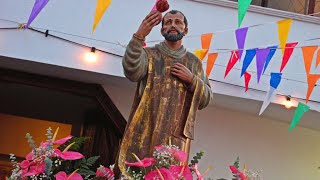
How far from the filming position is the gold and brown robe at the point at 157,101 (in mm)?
2119

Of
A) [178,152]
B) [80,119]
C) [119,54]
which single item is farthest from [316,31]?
[178,152]

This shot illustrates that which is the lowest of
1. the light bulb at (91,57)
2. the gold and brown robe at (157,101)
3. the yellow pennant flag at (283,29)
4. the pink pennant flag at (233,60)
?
the gold and brown robe at (157,101)

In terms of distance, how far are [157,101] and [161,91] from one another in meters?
0.05

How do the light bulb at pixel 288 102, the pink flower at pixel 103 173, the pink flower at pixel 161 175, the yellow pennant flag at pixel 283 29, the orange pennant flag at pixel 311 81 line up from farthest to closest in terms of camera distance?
the light bulb at pixel 288 102 < the orange pennant flag at pixel 311 81 < the yellow pennant flag at pixel 283 29 < the pink flower at pixel 103 173 < the pink flower at pixel 161 175

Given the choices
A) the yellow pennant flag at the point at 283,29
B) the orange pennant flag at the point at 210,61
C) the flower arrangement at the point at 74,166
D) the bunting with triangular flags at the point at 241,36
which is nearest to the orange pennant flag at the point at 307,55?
the yellow pennant flag at the point at 283,29

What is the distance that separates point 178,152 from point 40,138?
16.7 ft

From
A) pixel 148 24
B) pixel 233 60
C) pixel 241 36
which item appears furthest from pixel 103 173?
pixel 233 60

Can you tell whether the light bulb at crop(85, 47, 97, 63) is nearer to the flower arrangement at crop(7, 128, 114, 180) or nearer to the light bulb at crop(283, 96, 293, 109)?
the light bulb at crop(283, 96, 293, 109)

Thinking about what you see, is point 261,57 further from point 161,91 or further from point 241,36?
point 161,91

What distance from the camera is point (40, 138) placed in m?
6.33

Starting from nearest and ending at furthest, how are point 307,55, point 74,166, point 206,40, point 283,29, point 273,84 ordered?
point 74,166 < point 283,29 < point 307,55 < point 273,84 < point 206,40

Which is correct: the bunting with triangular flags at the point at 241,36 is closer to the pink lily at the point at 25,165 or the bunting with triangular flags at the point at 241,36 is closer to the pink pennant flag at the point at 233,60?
the pink pennant flag at the point at 233,60

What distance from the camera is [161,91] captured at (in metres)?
2.20

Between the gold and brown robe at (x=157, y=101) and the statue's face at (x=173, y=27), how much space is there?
0.06 m
